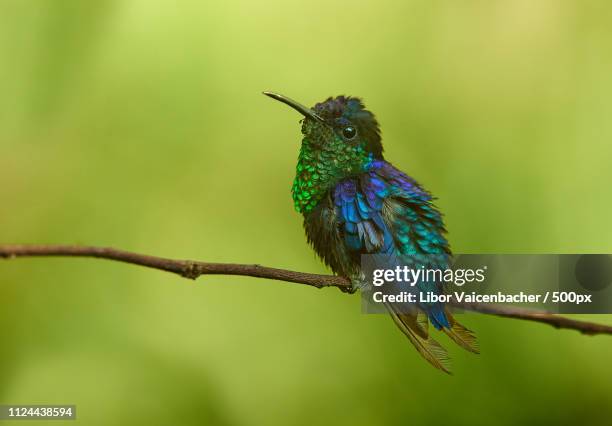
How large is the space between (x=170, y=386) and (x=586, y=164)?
186 cm

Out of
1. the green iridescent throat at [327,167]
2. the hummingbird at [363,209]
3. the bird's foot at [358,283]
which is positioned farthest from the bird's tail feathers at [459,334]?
the green iridescent throat at [327,167]

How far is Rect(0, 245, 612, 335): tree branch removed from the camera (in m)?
0.89

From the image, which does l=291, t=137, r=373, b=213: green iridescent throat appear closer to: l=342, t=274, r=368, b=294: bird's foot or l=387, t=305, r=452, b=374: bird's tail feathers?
l=342, t=274, r=368, b=294: bird's foot

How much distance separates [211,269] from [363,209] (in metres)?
0.77

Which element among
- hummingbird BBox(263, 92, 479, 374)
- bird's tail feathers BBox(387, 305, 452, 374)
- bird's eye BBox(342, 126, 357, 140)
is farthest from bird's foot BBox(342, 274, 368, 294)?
bird's eye BBox(342, 126, 357, 140)

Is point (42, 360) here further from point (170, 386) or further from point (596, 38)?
point (596, 38)

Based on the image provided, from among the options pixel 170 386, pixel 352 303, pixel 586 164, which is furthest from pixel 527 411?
pixel 170 386

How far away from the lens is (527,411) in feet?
7.34

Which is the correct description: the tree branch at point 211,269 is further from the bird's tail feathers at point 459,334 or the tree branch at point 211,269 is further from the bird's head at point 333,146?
the bird's head at point 333,146

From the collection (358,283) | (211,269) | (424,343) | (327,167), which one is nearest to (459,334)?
(424,343)

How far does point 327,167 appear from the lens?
1882mm

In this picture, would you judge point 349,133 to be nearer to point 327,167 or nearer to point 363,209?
point 327,167

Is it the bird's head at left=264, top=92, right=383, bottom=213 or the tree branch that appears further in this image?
the bird's head at left=264, top=92, right=383, bottom=213

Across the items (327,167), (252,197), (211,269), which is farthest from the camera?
(252,197)
